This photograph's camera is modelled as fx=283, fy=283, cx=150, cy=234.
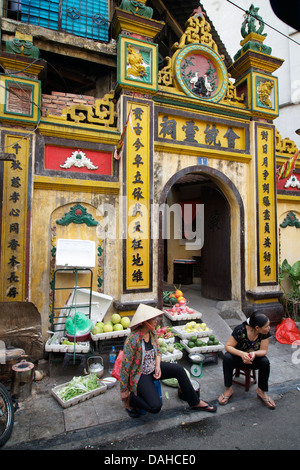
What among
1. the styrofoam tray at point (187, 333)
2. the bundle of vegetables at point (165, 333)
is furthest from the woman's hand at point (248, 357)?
the bundle of vegetables at point (165, 333)

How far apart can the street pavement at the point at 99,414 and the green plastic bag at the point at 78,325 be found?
55cm

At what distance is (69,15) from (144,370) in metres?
8.38

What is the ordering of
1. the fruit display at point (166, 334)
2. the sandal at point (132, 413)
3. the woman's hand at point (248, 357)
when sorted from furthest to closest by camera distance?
the fruit display at point (166, 334), the woman's hand at point (248, 357), the sandal at point (132, 413)

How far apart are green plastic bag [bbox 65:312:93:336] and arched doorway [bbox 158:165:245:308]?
1.66m

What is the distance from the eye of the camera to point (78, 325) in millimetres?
4668

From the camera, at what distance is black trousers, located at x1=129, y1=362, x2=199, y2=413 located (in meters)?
3.13

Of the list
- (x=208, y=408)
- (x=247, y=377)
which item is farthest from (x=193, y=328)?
(x=208, y=408)

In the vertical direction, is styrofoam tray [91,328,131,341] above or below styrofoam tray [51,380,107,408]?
above

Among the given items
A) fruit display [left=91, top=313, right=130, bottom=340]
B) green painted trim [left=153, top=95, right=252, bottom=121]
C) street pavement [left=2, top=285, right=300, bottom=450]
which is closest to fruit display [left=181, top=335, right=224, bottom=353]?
street pavement [left=2, top=285, right=300, bottom=450]

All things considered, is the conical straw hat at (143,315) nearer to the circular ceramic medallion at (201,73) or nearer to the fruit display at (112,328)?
the fruit display at (112,328)

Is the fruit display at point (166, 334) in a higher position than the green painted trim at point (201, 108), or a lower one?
lower

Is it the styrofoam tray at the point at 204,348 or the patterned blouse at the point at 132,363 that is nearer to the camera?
the patterned blouse at the point at 132,363

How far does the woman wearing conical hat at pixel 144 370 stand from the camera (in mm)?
3197

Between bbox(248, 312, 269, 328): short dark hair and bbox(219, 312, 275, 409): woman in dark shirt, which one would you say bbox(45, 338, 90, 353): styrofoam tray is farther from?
bbox(248, 312, 269, 328): short dark hair
